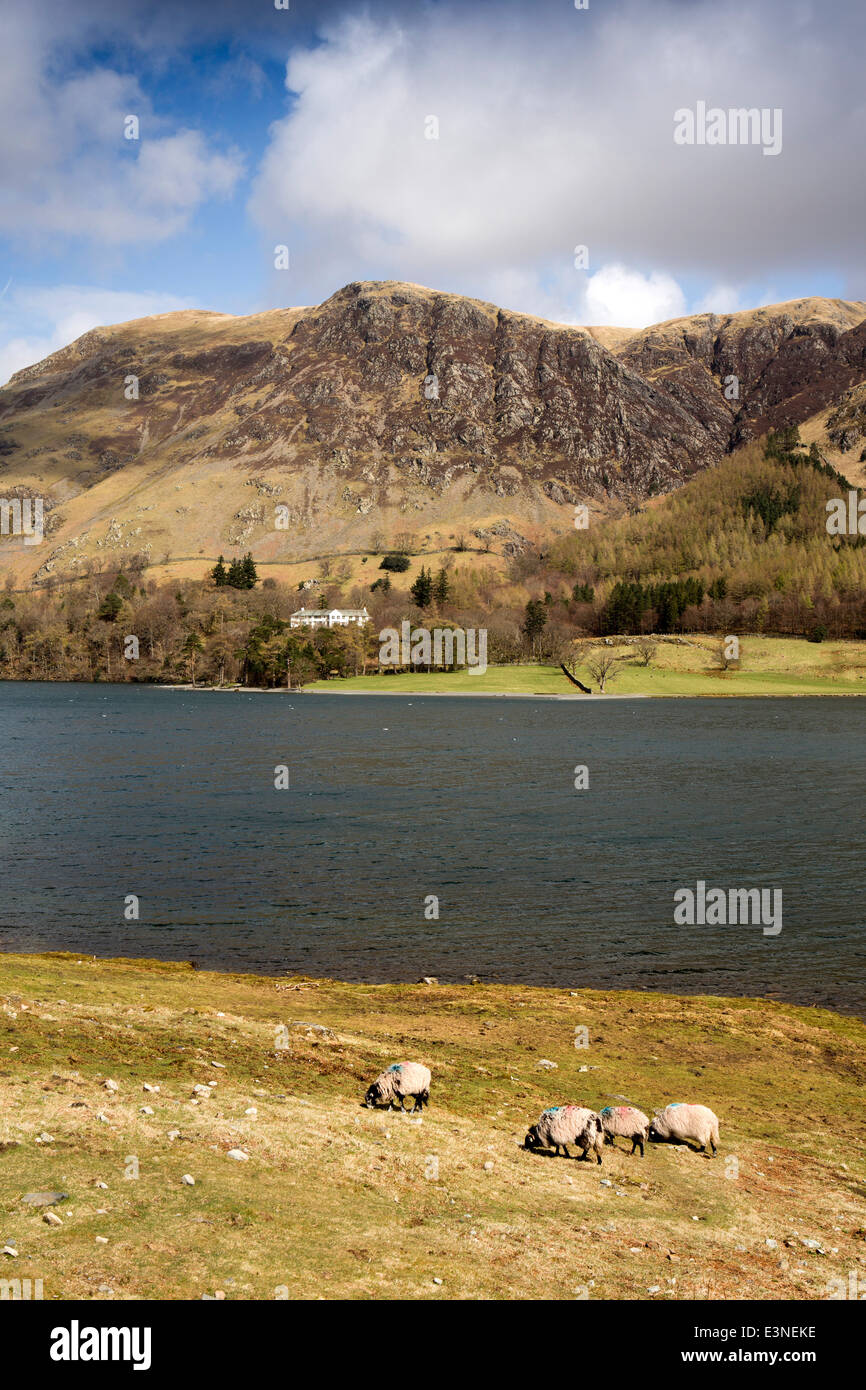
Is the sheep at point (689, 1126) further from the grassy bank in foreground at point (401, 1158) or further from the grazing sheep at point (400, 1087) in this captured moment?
the grazing sheep at point (400, 1087)

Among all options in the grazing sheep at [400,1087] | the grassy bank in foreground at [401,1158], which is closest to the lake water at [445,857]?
the grassy bank in foreground at [401,1158]

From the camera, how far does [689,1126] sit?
16.2m

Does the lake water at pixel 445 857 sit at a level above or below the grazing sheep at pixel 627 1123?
below

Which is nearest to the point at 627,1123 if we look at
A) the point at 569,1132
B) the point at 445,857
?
the point at 569,1132

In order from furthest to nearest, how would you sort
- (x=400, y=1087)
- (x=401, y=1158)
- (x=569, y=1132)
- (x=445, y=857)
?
(x=445, y=857)
(x=400, y=1087)
(x=569, y=1132)
(x=401, y=1158)

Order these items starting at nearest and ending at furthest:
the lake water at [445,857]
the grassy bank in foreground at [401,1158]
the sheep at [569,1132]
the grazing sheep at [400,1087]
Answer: the grassy bank in foreground at [401,1158], the sheep at [569,1132], the grazing sheep at [400,1087], the lake water at [445,857]

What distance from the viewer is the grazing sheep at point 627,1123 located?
15930 millimetres

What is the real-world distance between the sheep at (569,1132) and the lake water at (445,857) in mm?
14247

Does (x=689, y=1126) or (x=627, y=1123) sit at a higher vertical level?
(x=627, y=1123)

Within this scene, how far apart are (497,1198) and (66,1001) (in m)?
13.2

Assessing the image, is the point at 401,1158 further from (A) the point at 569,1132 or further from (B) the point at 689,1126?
(B) the point at 689,1126

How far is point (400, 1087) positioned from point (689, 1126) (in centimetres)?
520
